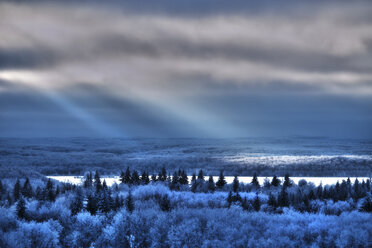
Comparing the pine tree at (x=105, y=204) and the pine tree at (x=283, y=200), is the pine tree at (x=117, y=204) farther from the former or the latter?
the pine tree at (x=283, y=200)

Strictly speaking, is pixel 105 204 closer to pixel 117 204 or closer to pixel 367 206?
pixel 117 204

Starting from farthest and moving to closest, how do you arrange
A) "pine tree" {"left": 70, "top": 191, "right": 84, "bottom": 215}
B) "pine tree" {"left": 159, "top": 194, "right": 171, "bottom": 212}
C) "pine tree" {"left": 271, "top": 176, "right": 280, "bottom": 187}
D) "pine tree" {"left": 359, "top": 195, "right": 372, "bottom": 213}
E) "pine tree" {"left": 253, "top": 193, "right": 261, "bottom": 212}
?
"pine tree" {"left": 271, "top": 176, "right": 280, "bottom": 187} < "pine tree" {"left": 159, "top": 194, "right": 171, "bottom": 212} < "pine tree" {"left": 253, "top": 193, "right": 261, "bottom": 212} < "pine tree" {"left": 359, "top": 195, "right": 372, "bottom": 213} < "pine tree" {"left": 70, "top": 191, "right": 84, "bottom": 215}

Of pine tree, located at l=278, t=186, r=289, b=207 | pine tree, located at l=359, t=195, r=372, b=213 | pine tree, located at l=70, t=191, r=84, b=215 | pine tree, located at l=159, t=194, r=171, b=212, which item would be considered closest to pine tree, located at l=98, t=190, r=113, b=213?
pine tree, located at l=70, t=191, r=84, b=215

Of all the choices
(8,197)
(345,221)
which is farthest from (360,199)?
(8,197)

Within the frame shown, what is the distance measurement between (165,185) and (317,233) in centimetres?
4635

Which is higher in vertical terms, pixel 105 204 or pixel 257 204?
pixel 105 204

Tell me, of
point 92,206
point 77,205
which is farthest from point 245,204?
point 77,205

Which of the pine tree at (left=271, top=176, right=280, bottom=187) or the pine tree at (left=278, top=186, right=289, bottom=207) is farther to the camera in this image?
the pine tree at (left=271, top=176, right=280, bottom=187)

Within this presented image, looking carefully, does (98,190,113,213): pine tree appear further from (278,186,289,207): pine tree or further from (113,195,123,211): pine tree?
(278,186,289,207): pine tree

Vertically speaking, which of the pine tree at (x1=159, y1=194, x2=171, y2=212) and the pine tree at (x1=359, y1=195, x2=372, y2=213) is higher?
the pine tree at (x1=359, y1=195, x2=372, y2=213)

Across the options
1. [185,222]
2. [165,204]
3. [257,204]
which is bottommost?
[165,204]

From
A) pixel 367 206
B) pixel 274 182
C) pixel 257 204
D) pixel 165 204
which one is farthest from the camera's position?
Answer: pixel 274 182

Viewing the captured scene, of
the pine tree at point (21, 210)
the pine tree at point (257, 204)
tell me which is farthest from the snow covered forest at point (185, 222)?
the pine tree at point (21, 210)

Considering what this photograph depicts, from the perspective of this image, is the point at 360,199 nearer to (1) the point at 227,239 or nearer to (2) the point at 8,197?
(1) the point at 227,239
